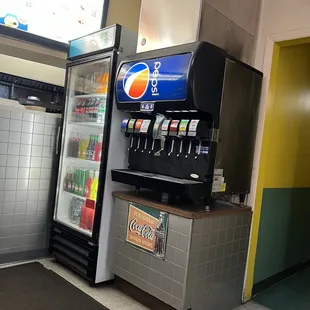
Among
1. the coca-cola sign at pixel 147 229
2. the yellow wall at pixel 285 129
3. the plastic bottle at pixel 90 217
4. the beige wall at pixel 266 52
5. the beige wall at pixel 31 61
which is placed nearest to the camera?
the coca-cola sign at pixel 147 229

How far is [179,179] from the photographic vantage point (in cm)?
228

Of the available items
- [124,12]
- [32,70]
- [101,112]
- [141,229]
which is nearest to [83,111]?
[101,112]

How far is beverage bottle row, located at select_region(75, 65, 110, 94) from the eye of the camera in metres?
2.98

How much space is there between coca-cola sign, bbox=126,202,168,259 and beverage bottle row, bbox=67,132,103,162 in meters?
0.64

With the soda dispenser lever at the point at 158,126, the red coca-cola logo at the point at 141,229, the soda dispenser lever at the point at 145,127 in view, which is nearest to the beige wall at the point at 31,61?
the soda dispenser lever at the point at 145,127

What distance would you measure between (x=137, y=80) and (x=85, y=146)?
951 mm

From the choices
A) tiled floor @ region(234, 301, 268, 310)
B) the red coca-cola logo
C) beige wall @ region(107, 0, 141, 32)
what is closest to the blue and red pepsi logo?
the red coca-cola logo

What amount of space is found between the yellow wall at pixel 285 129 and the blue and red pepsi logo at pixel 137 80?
3.49 ft

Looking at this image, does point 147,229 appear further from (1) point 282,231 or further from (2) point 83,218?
(1) point 282,231

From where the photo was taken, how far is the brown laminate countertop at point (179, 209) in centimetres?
218

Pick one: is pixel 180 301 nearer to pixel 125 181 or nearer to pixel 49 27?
pixel 125 181

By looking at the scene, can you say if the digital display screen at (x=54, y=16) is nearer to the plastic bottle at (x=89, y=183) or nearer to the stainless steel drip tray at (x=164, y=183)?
the plastic bottle at (x=89, y=183)

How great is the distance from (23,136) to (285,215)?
266 centimetres

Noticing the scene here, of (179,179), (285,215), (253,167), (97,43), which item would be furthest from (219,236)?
(97,43)
